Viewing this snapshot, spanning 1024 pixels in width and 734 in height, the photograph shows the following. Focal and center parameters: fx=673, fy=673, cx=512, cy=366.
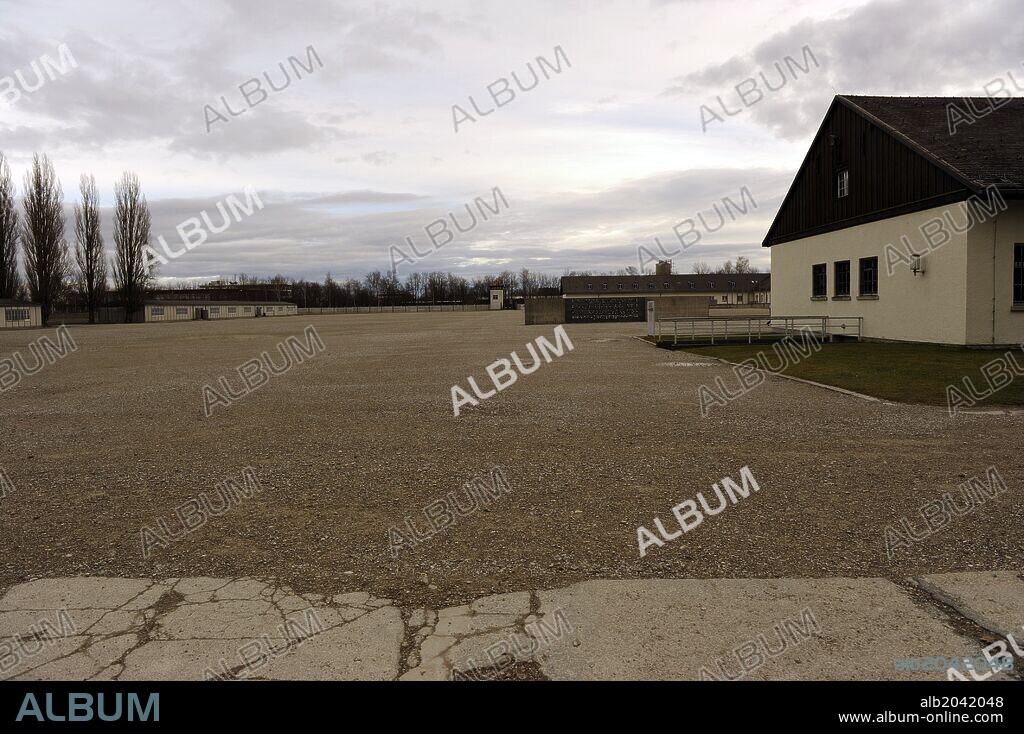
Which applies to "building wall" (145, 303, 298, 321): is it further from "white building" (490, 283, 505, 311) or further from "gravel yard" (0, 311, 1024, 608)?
"gravel yard" (0, 311, 1024, 608)

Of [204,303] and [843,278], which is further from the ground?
[204,303]

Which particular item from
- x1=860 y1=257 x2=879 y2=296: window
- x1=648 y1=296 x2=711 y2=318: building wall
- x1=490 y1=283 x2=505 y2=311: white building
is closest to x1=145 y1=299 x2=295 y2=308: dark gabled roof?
x1=490 y1=283 x2=505 y2=311: white building

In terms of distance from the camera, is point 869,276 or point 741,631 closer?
point 741,631

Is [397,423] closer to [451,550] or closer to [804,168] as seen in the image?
[451,550]

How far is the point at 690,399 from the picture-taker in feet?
35.9

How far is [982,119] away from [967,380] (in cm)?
1370

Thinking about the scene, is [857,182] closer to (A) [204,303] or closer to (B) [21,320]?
(B) [21,320]

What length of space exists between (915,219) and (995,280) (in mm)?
2888

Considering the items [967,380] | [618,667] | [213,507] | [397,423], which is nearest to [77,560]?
[213,507]

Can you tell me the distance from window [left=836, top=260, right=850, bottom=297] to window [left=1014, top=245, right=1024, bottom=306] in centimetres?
575

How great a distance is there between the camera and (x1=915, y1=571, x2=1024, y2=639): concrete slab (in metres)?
3.26

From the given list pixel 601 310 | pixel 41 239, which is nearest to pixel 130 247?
pixel 41 239

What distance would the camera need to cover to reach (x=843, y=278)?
2339cm

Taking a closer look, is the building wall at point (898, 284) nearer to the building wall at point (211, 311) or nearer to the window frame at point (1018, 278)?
the window frame at point (1018, 278)
